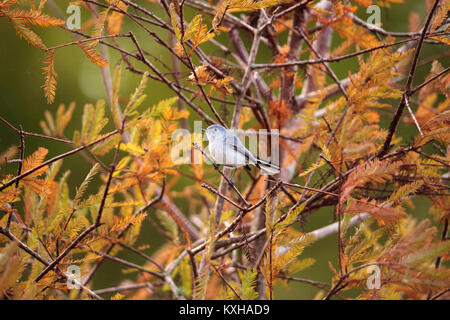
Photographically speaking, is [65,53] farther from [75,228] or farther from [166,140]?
[75,228]

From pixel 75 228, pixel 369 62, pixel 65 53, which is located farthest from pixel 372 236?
pixel 65 53

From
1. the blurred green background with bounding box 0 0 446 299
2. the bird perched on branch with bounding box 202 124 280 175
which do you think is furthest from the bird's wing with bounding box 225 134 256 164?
the blurred green background with bounding box 0 0 446 299

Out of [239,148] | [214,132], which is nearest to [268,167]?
[239,148]

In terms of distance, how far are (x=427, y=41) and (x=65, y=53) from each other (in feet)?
9.84

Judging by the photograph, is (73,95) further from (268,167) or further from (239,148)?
(268,167)

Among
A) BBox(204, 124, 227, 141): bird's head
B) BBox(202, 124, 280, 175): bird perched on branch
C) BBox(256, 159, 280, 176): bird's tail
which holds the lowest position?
BBox(256, 159, 280, 176): bird's tail

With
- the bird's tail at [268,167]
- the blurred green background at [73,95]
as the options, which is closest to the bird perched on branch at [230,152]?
the bird's tail at [268,167]

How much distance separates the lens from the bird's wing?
147cm

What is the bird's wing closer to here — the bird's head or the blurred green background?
the bird's head

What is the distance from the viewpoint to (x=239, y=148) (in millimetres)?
1510

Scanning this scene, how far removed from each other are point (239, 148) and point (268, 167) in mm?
136

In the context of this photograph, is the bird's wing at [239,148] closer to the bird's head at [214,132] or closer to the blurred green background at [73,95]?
the bird's head at [214,132]

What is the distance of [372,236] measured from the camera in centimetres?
100

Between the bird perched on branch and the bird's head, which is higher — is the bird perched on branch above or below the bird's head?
below
